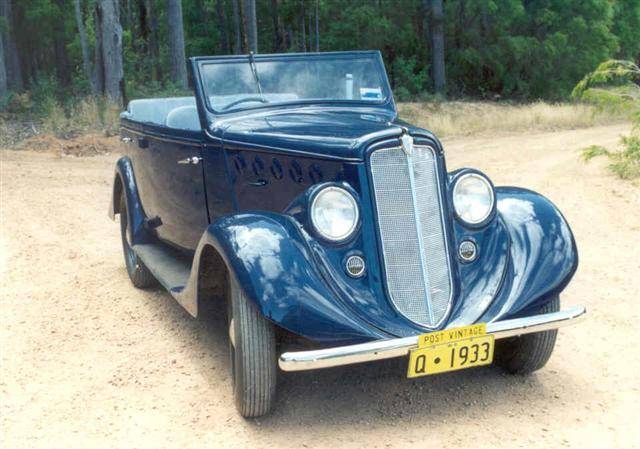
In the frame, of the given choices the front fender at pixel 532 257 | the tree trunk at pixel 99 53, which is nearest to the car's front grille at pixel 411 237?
the front fender at pixel 532 257

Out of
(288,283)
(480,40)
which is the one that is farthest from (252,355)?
(480,40)

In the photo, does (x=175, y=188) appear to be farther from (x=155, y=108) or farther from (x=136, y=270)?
(x=155, y=108)

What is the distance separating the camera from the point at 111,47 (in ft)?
57.1

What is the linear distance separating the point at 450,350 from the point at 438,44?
2727 centimetres

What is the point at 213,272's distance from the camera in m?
4.03

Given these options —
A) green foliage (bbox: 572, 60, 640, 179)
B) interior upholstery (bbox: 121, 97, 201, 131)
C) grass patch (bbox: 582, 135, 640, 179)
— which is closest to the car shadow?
interior upholstery (bbox: 121, 97, 201, 131)

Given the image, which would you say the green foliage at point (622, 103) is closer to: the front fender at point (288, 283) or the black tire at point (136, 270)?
the black tire at point (136, 270)

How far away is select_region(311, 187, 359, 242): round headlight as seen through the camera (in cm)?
356

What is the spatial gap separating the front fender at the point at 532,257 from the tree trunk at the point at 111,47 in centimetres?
1472

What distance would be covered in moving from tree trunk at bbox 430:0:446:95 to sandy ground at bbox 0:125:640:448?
2344 cm

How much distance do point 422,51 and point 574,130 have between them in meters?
16.8

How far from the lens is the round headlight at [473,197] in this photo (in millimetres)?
3839

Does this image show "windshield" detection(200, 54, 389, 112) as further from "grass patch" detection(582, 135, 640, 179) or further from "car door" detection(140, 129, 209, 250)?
"grass patch" detection(582, 135, 640, 179)

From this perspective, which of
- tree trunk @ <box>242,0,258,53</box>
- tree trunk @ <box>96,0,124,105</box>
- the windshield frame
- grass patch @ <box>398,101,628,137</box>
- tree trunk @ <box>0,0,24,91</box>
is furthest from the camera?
tree trunk @ <box>0,0,24,91</box>
